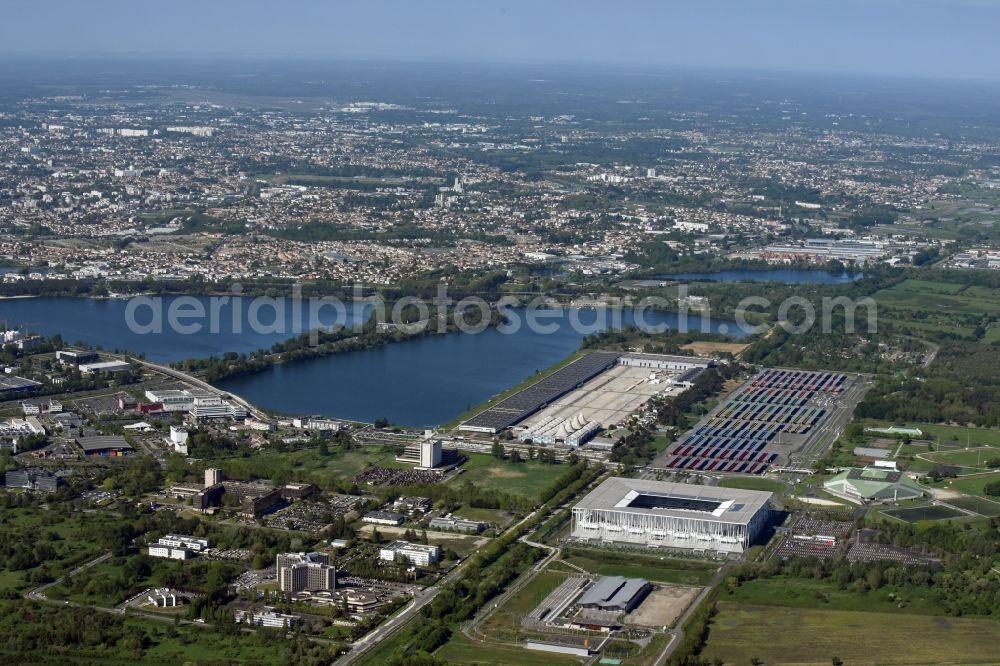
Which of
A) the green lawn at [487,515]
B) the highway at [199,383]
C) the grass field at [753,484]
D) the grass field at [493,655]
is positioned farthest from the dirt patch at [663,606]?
the highway at [199,383]

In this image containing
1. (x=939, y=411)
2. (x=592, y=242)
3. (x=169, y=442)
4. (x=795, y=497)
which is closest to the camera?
(x=795, y=497)

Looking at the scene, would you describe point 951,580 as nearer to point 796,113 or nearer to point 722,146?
point 722,146

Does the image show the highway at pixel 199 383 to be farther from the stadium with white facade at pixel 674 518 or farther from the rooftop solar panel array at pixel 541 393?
the stadium with white facade at pixel 674 518

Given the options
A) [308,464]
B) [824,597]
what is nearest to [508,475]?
[308,464]

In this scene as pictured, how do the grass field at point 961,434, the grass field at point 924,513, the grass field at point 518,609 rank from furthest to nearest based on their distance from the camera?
1. the grass field at point 961,434
2. the grass field at point 924,513
3. the grass field at point 518,609

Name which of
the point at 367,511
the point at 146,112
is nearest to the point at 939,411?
the point at 367,511
